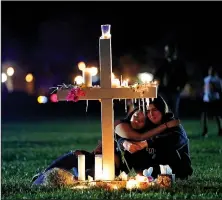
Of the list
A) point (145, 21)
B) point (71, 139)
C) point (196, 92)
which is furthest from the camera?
point (145, 21)

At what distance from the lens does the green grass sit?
988cm

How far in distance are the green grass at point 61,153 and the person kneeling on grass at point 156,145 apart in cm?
37

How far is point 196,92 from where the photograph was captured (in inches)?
1929

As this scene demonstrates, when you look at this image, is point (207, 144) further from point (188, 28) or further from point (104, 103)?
point (188, 28)

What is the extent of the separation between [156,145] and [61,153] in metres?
5.39

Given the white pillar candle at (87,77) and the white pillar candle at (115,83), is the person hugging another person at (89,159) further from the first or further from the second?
the white pillar candle at (87,77)

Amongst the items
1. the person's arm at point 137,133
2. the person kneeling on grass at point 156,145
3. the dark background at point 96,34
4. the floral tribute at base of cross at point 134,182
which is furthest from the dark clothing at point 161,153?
the dark background at point 96,34

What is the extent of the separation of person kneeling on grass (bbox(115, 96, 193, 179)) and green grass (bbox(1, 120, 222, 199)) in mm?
366

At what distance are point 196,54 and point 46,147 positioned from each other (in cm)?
3847

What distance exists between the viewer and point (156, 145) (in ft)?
37.1

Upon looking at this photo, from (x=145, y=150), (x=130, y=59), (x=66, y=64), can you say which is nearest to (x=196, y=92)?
(x=130, y=59)

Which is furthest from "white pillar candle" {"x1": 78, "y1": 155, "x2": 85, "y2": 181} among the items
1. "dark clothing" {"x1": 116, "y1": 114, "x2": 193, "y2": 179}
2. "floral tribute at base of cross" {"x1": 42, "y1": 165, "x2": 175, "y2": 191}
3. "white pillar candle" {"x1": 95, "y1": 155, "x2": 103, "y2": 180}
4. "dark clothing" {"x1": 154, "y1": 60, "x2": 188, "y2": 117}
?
"dark clothing" {"x1": 154, "y1": 60, "x2": 188, "y2": 117}

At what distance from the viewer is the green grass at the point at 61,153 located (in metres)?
9.88

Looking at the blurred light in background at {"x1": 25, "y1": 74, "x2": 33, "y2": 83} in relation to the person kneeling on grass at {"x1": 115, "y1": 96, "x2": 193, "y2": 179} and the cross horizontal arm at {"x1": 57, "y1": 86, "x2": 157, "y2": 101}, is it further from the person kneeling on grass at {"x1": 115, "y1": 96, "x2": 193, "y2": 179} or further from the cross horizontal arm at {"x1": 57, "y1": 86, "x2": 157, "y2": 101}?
the cross horizontal arm at {"x1": 57, "y1": 86, "x2": 157, "y2": 101}
